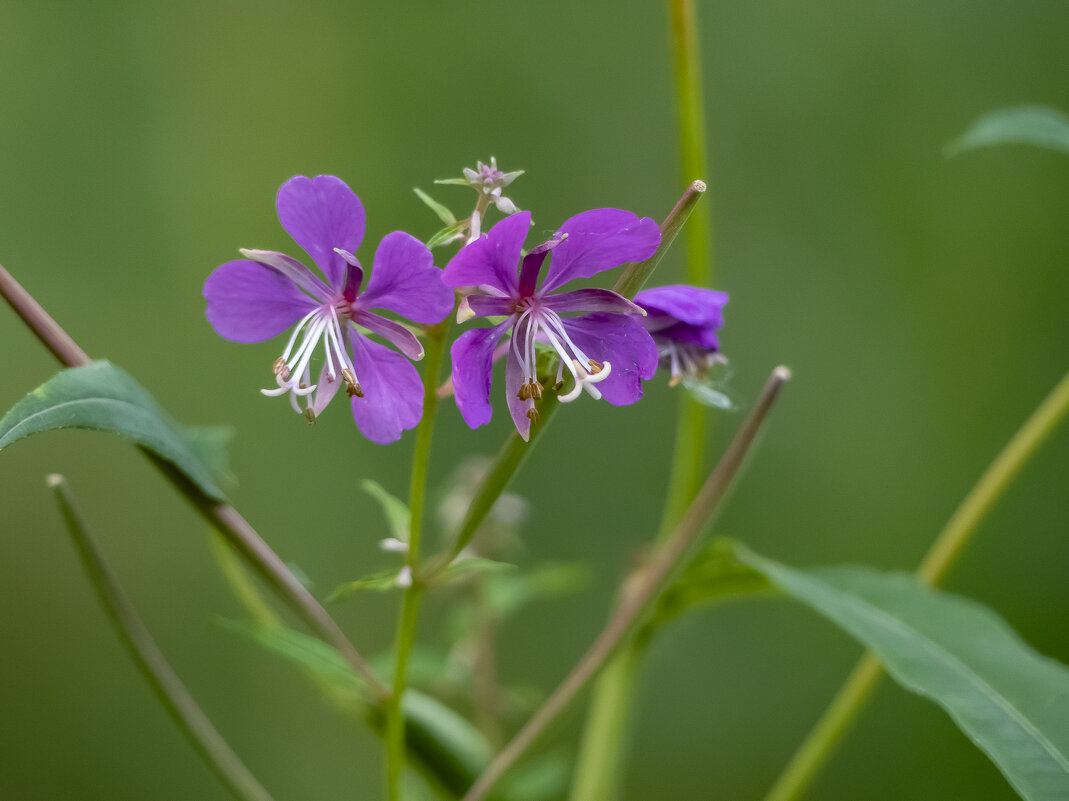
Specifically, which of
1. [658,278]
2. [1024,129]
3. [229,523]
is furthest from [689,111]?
[658,278]

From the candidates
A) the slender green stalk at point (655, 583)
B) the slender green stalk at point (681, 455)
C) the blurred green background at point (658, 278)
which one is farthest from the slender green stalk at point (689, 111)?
the blurred green background at point (658, 278)

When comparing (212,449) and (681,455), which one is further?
(681,455)

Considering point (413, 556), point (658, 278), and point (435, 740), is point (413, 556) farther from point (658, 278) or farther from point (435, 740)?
point (658, 278)

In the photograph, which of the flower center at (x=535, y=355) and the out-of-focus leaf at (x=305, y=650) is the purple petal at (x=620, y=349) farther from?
the out-of-focus leaf at (x=305, y=650)

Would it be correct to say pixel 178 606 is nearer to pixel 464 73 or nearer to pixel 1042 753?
pixel 464 73

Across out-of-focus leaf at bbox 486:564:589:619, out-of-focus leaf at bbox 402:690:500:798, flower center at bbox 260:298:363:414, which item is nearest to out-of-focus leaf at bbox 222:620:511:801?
out-of-focus leaf at bbox 402:690:500:798

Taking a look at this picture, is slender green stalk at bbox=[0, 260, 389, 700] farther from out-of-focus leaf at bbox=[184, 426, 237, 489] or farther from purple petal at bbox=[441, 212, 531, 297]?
purple petal at bbox=[441, 212, 531, 297]

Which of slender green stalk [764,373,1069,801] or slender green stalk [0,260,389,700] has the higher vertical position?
slender green stalk [0,260,389,700]

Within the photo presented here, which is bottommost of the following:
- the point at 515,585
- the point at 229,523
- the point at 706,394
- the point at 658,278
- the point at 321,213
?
the point at 658,278
